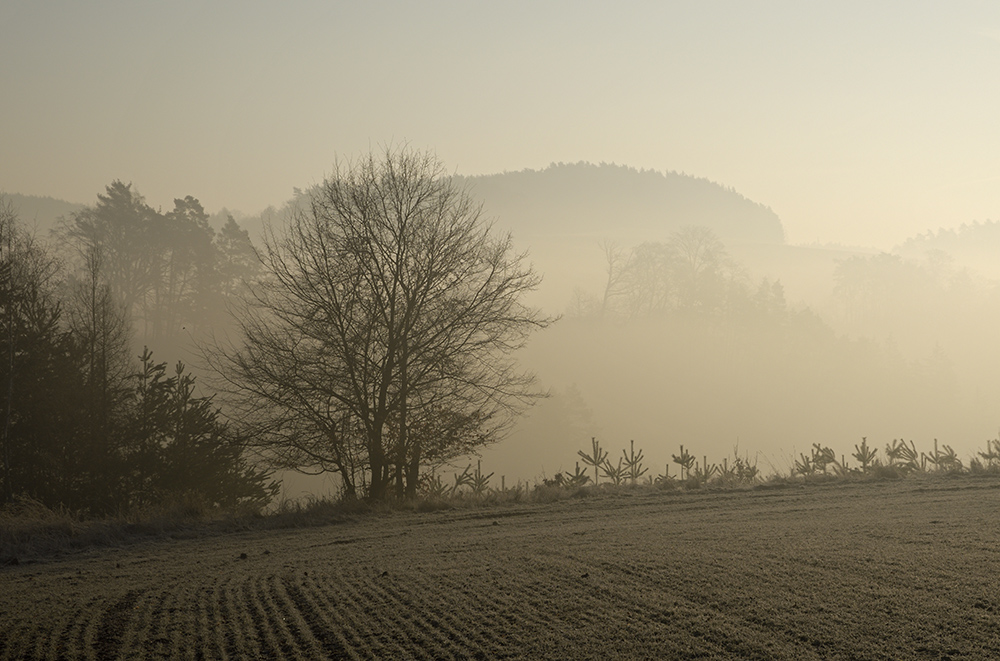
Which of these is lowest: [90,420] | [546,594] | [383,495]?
[546,594]

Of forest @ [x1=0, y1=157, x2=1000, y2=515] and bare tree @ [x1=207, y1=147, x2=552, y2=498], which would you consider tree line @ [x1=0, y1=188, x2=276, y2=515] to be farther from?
bare tree @ [x1=207, y1=147, x2=552, y2=498]

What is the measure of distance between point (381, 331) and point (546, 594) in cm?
1255

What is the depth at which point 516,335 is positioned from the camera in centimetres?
1967

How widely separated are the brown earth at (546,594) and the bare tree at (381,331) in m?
6.81

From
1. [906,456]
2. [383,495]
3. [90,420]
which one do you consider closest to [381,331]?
[383,495]

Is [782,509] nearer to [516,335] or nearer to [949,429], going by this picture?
[516,335]

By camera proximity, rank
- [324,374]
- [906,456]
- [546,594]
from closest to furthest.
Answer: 1. [546,594]
2. [324,374]
3. [906,456]

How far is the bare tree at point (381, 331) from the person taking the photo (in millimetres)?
17984

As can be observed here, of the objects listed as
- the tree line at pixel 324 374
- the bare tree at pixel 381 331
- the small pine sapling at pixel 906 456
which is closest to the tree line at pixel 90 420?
the tree line at pixel 324 374

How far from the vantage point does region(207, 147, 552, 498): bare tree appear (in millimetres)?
17984

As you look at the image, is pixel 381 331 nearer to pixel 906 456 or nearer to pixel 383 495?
pixel 383 495

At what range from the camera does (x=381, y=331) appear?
18.8 meters

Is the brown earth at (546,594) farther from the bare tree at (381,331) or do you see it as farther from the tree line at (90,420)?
the tree line at (90,420)

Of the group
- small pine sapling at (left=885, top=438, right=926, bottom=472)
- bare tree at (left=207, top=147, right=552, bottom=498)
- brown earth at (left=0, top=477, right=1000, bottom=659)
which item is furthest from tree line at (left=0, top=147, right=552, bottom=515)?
small pine sapling at (left=885, top=438, right=926, bottom=472)
